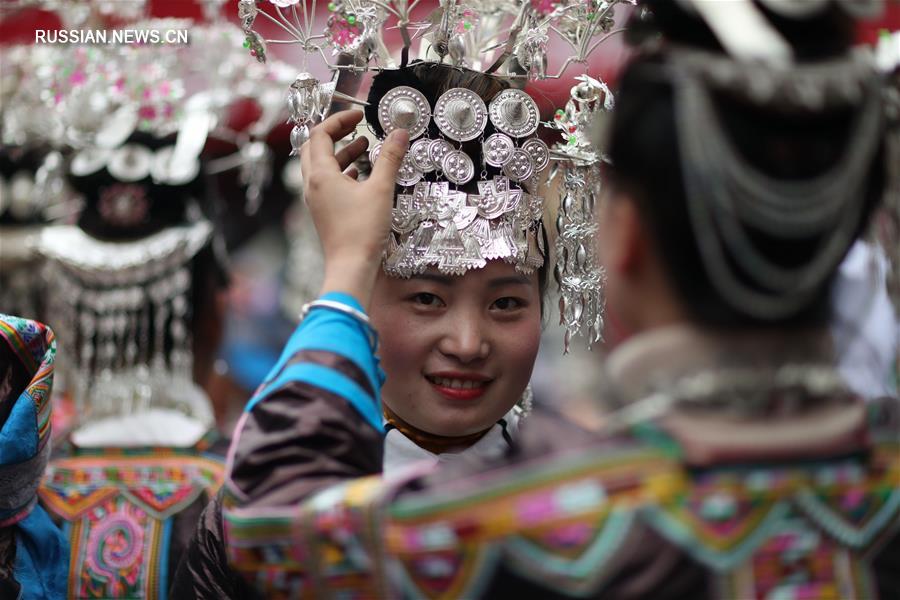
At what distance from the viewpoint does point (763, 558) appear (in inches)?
49.6

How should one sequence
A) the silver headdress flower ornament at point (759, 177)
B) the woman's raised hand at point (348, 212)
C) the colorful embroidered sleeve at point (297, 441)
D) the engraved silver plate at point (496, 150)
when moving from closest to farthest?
1. the silver headdress flower ornament at point (759, 177)
2. the colorful embroidered sleeve at point (297, 441)
3. the woman's raised hand at point (348, 212)
4. the engraved silver plate at point (496, 150)

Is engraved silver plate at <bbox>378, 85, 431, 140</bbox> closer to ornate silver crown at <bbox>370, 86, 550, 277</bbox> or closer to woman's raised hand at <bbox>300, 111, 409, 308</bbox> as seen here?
ornate silver crown at <bbox>370, 86, 550, 277</bbox>

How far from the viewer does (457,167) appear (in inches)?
81.7

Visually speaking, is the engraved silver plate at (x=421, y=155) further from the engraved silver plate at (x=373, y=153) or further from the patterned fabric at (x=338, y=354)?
the patterned fabric at (x=338, y=354)

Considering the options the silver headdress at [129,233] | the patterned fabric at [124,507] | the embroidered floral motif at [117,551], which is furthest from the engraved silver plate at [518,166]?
the silver headdress at [129,233]

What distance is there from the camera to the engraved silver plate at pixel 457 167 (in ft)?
6.78

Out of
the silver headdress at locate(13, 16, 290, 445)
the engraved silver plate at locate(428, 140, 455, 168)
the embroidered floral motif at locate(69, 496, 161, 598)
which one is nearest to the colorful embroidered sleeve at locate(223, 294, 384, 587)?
the engraved silver plate at locate(428, 140, 455, 168)

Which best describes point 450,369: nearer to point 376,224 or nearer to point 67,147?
point 376,224

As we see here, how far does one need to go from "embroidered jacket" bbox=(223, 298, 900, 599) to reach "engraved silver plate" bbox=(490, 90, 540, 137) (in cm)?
90

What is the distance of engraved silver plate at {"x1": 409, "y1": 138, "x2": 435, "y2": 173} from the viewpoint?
6.70 feet

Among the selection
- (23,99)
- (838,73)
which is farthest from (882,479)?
(23,99)

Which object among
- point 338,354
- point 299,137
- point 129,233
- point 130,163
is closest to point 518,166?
point 299,137

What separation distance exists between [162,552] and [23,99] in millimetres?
1988

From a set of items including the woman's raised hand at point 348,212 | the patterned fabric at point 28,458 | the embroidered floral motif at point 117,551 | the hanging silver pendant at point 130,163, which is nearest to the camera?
the woman's raised hand at point 348,212
